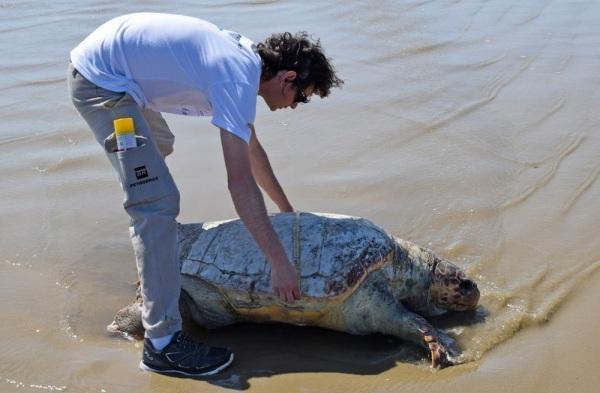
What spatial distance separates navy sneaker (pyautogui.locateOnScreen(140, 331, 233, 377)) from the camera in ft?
10.7

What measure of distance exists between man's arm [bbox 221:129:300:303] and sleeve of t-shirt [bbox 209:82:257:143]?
1.4 inches

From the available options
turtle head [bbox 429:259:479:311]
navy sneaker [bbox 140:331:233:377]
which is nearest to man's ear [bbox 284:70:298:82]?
navy sneaker [bbox 140:331:233:377]

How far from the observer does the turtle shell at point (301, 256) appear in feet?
11.5

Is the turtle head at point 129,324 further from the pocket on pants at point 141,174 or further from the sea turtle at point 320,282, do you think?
the pocket on pants at point 141,174

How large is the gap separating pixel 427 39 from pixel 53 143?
4.06m

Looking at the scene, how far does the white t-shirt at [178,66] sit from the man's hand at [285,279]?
53 cm

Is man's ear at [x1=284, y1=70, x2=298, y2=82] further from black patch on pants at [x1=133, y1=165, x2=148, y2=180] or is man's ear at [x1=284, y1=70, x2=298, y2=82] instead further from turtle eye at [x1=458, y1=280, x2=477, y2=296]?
turtle eye at [x1=458, y1=280, x2=477, y2=296]

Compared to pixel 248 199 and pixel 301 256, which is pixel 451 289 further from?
pixel 248 199

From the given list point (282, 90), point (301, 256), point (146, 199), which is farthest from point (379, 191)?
point (146, 199)

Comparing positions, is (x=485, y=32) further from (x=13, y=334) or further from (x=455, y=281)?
(x=13, y=334)

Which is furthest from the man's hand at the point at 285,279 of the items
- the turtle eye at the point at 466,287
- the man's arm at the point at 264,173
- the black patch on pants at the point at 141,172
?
the turtle eye at the point at 466,287

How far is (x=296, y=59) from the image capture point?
10.3 ft

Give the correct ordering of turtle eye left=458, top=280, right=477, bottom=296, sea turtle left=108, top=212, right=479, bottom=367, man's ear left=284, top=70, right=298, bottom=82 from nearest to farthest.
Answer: man's ear left=284, top=70, right=298, bottom=82, sea turtle left=108, top=212, right=479, bottom=367, turtle eye left=458, top=280, right=477, bottom=296

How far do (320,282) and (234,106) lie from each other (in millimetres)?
1003
